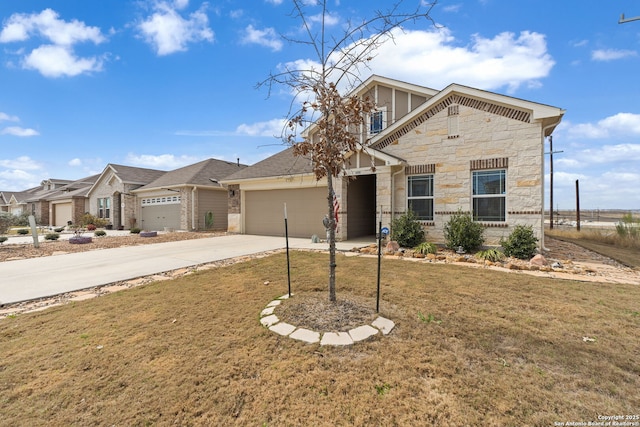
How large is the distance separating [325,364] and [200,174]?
1931 centimetres

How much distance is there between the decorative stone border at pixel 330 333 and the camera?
3.05 m

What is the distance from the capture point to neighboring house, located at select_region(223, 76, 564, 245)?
823 centimetres

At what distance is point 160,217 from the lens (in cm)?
2030

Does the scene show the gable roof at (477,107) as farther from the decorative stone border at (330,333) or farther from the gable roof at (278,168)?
the decorative stone border at (330,333)

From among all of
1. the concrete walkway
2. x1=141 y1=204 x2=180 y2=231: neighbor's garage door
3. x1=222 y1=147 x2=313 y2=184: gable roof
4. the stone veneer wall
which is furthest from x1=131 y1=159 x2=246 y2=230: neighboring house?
the stone veneer wall

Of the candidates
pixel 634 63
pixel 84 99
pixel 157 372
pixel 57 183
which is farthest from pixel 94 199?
pixel 634 63

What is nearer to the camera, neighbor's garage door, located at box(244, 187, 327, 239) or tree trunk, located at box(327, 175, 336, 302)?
tree trunk, located at box(327, 175, 336, 302)

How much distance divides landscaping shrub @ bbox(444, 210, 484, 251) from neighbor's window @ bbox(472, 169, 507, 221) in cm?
65

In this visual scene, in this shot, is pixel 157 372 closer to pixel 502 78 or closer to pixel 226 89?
pixel 226 89

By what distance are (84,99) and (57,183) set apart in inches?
1155

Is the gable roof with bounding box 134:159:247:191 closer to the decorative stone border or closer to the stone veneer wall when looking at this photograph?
the stone veneer wall

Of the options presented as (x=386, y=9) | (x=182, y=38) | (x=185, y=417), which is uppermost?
(x=182, y=38)

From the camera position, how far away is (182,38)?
9719 mm

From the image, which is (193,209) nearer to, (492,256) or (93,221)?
(93,221)
